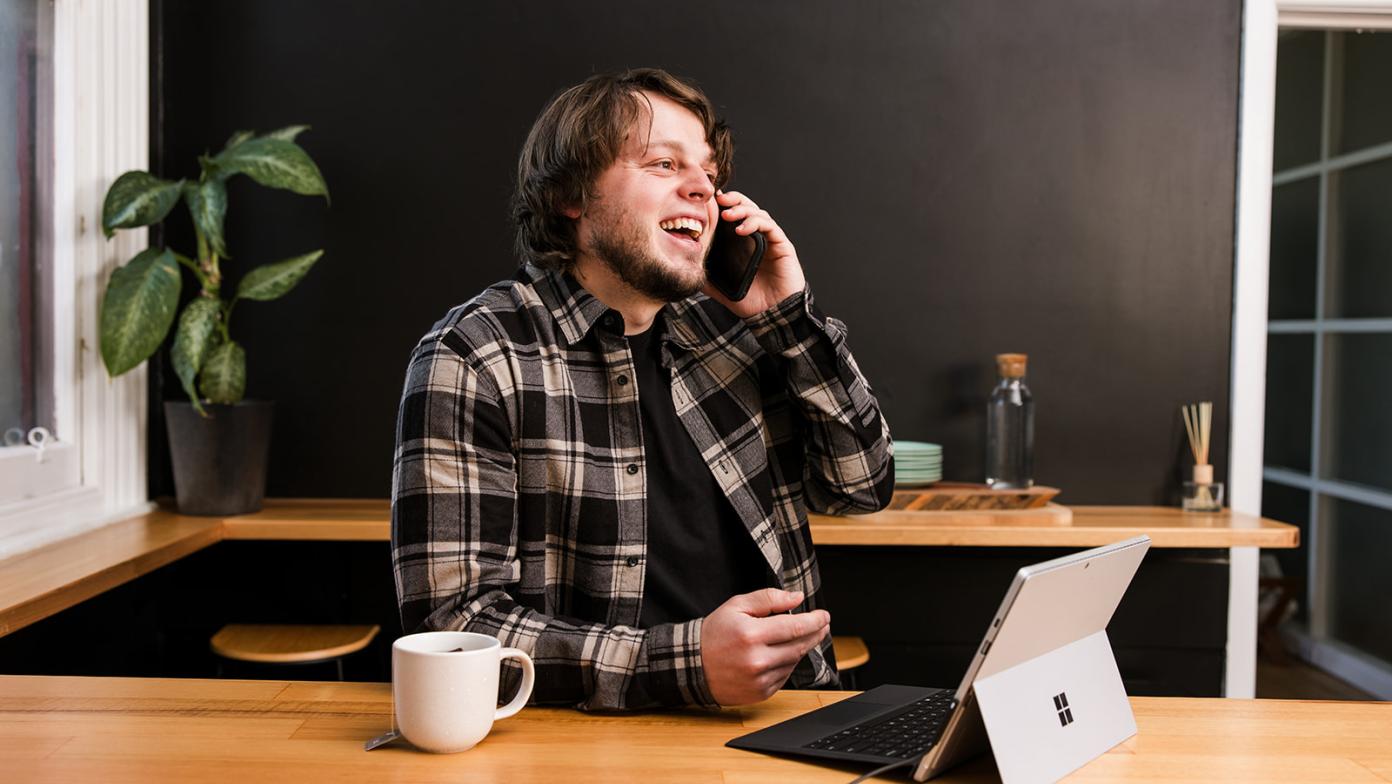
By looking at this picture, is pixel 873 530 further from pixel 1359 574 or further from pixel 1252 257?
pixel 1359 574

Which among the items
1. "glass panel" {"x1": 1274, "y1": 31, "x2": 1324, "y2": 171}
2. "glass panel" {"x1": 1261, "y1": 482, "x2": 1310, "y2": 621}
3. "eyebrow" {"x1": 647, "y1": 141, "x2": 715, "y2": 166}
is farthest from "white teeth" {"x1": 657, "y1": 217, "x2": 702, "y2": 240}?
"glass panel" {"x1": 1274, "y1": 31, "x2": 1324, "y2": 171}

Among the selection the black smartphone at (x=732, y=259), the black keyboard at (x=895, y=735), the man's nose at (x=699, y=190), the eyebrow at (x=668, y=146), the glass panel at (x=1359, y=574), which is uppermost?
the eyebrow at (x=668, y=146)

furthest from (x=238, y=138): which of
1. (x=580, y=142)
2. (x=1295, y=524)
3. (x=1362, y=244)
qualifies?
(x=1295, y=524)

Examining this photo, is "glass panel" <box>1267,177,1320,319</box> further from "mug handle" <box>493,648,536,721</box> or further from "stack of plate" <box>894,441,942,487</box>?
"mug handle" <box>493,648,536,721</box>

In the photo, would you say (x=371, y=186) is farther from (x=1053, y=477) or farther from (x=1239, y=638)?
(x=1239, y=638)

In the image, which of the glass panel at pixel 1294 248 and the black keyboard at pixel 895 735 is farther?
the glass panel at pixel 1294 248

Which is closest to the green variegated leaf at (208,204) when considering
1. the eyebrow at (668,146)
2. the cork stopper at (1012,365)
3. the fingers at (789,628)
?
the eyebrow at (668,146)

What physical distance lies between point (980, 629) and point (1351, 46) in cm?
266

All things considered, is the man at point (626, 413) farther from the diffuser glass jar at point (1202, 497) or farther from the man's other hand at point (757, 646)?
the diffuser glass jar at point (1202, 497)

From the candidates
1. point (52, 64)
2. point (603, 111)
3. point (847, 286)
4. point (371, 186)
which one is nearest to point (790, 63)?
point (847, 286)

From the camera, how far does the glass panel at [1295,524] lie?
4.21m

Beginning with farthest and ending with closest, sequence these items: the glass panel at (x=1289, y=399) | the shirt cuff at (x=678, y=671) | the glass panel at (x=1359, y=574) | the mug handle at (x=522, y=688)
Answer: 1. the glass panel at (x=1289, y=399)
2. the glass panel at (x=1359, y=574)
3. the shirt cuff at (x=678, y=671)
4. the mug handle at (x=522, y=688)

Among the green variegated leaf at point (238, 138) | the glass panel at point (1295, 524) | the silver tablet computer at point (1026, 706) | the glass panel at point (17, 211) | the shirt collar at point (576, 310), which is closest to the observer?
the silver tablet computer at point (1026, 706)

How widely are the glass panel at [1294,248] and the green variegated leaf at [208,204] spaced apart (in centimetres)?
358
